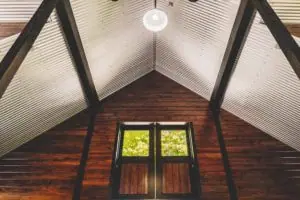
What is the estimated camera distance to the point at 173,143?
274 inches

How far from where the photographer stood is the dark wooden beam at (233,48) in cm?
489

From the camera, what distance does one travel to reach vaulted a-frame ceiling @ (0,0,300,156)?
5.32 metres

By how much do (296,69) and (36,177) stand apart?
5.07m

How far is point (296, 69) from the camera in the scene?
3.61 meters

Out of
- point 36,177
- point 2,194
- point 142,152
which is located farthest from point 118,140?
point 2,194

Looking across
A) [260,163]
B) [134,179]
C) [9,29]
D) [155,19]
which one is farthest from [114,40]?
[260,163]

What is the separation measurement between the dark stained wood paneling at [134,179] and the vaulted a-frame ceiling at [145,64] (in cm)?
196

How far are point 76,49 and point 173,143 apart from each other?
9.45 feet

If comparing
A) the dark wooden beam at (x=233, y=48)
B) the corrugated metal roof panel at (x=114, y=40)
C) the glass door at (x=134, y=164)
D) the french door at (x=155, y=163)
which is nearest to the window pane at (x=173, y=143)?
the french door at (x=155, y=163)

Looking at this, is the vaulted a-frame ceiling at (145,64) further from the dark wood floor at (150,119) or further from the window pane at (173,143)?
the window pane at (173,143)

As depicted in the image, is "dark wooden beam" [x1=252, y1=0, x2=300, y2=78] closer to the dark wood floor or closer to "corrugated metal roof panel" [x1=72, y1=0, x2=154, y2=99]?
"corrugated metal roof panel" [x1=72, y1=0, x2=154, y2=99]

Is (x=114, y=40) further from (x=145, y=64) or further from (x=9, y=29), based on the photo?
(x=9, y=29)

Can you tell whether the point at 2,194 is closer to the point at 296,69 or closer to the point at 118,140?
the point at 118,140

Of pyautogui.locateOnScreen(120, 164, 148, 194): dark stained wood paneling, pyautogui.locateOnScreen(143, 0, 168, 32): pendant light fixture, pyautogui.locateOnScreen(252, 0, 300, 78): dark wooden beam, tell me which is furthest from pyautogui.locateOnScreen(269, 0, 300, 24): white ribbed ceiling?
pyautogui.locateOnScreen(120, 164, 148, 194): dark stained wood paneling
